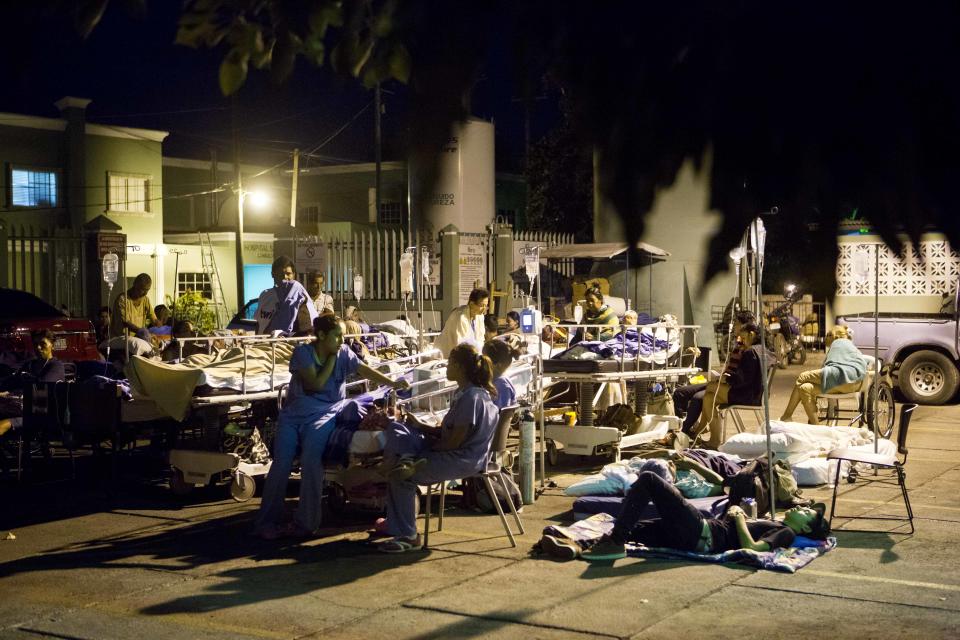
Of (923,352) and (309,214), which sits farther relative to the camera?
(309,214)

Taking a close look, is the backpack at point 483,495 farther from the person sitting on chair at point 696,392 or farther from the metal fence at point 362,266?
the metal fence at point 362,266

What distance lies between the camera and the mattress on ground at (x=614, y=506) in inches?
324

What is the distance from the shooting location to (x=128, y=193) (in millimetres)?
35344

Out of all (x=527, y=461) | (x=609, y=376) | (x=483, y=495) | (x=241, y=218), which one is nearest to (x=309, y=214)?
(x=241, y=218)

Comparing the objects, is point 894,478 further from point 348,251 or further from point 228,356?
point 348,251

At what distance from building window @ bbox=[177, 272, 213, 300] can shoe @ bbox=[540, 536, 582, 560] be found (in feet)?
96.0

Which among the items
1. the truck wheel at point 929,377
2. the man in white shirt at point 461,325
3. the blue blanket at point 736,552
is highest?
the man in white shirt at point 461,325

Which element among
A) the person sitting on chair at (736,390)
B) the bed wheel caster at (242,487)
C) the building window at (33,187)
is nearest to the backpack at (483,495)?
the bed wheel caster at (242,487)

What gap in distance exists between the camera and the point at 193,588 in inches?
272

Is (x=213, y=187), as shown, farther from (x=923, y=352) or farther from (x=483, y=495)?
(x=483, y=495)

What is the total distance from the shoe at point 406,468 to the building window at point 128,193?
94.5ft

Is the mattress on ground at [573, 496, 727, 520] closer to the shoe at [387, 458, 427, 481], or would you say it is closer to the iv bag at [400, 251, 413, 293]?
the shoe at [387, 458, 427, 481]

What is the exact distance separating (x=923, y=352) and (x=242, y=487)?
36.9 ft

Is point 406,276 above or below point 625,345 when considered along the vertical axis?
above
